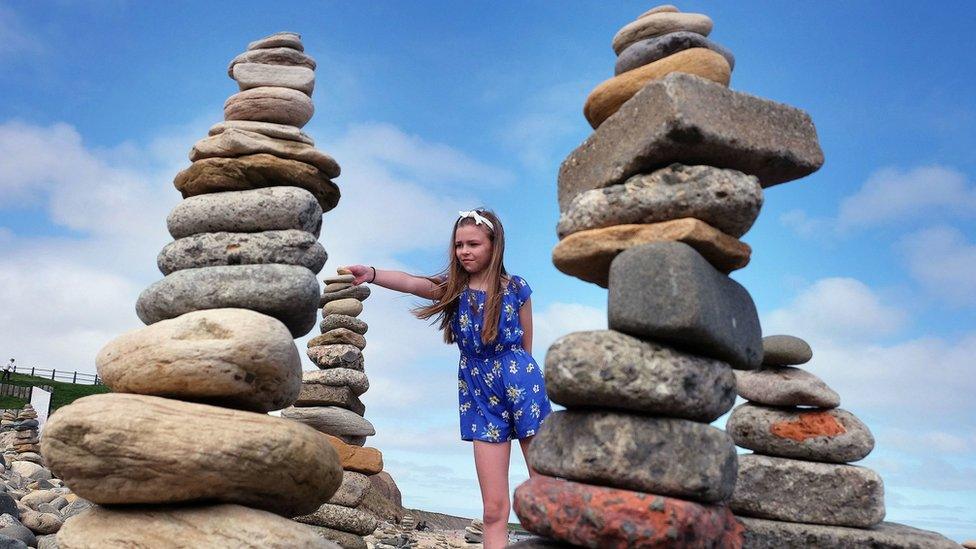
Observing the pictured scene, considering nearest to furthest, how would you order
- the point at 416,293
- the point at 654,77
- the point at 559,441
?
the point at 559,441 → the point at 654,77 → the point at 416,293

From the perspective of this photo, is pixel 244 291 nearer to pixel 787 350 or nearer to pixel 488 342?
pixel 488 342

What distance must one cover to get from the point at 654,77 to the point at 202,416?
3.76 m

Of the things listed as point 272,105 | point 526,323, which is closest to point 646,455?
point 526,323

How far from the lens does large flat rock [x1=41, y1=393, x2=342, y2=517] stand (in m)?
5.05

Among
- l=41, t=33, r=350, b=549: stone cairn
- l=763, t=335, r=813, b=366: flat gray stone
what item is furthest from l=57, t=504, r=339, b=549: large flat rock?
l=763, t=335, r=813, b=366: flat gray stone

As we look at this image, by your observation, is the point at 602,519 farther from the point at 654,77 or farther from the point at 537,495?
the point at 654,77

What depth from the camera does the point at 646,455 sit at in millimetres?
4586

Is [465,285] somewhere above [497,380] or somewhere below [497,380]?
above

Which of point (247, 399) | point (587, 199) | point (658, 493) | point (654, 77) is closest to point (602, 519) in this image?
point (658, 493)

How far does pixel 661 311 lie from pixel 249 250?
10.2ft

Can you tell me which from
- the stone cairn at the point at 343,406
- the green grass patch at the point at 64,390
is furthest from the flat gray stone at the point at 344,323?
the green grass patch at the point at 64,390

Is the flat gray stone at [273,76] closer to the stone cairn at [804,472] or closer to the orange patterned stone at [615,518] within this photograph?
the orange patterned stone at [615,518]

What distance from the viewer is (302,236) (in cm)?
607

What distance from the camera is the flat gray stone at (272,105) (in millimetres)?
6852
